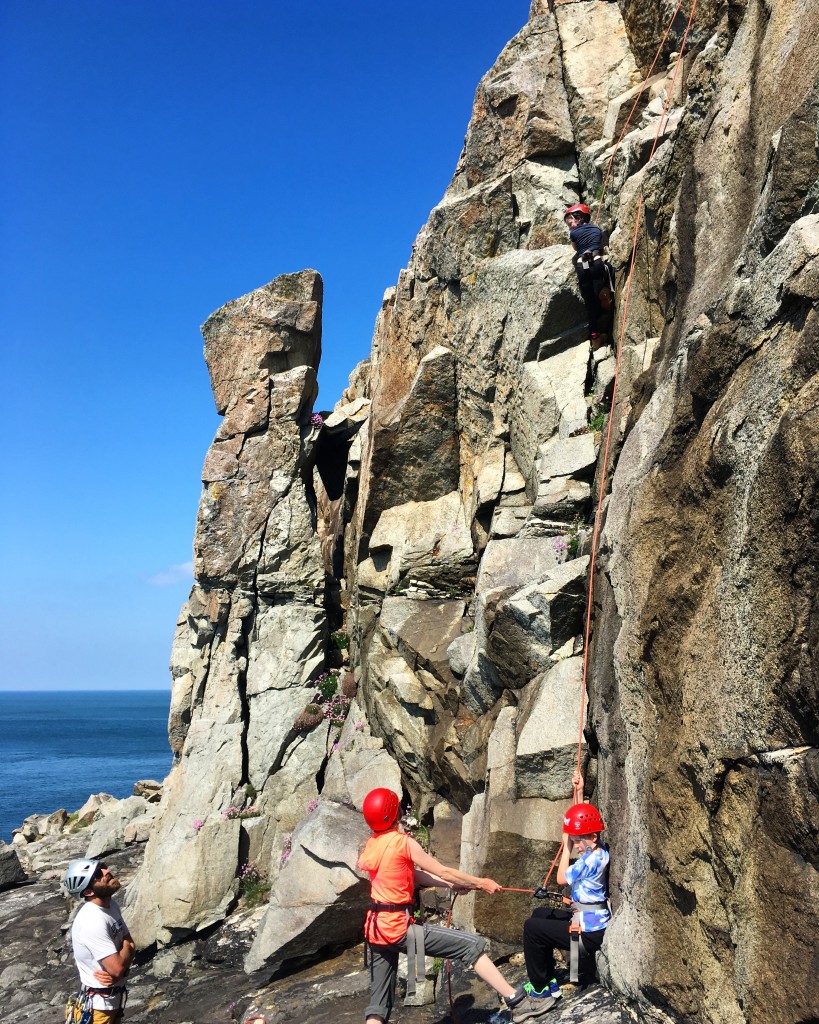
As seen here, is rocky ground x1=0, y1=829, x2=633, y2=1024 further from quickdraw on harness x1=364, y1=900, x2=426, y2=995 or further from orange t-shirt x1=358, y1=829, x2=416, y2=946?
orange t-shirt x1=358, y1=829, x2=416, y2=946

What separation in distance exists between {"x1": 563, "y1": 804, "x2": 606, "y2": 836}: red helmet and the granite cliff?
0.39m

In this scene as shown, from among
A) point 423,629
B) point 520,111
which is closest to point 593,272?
point 520,111

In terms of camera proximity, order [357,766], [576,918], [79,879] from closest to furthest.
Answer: [79,879]
[576,918]
[357,766]

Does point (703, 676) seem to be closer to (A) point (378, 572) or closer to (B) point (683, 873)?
→ (B) point (683, 873)

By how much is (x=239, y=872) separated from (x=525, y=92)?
73.8 feet

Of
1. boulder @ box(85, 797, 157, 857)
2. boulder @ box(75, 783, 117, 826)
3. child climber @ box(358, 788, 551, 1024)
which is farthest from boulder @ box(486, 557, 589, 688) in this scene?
boulder @ box(75, 783, 117, 826)

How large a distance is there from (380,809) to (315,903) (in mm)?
8640

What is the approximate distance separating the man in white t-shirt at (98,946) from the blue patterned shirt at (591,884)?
511 cm

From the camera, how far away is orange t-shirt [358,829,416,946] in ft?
27.3

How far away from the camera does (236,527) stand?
84.7 ft

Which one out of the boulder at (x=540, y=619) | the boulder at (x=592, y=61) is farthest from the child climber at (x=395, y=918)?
the boulder at (x=592, y=61)

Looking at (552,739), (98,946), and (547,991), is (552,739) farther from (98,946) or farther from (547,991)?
(98,946)

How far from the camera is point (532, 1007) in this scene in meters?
8.80

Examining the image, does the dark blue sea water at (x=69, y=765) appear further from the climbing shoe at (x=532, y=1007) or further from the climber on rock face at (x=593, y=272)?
the climbing shoe at (x=532, y=1007)
